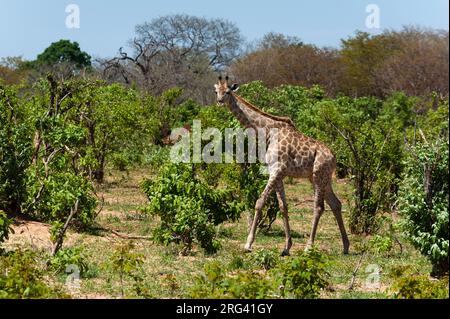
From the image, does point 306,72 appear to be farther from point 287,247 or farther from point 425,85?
point 287,247

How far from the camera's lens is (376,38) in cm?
5075

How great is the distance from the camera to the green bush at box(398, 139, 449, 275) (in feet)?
29.5

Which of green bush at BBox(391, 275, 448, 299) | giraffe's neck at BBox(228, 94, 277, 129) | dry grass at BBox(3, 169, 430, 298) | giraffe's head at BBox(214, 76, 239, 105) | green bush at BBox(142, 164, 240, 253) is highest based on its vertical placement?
giraffe's head at BBox(214, 76, 239, 105)

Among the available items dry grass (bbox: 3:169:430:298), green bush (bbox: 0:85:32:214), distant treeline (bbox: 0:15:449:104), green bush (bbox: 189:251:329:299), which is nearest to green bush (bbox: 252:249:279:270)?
dry grass (bbox: 3:169:430:298)

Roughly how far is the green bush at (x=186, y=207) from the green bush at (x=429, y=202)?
2.68 m

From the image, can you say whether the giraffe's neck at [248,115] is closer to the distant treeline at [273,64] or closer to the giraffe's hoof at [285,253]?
the giraffe's hoof at [285,253]

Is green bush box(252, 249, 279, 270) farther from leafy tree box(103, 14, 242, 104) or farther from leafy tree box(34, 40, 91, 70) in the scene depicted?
leafy tree box(34, 40, 91, 70)

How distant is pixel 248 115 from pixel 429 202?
138 inches

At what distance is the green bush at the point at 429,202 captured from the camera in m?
9.00

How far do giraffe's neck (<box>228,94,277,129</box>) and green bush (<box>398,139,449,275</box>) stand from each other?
286 centimetres

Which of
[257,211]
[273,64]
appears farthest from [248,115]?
[273,64]

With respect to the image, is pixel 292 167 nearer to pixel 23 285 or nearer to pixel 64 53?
pixel 23 285

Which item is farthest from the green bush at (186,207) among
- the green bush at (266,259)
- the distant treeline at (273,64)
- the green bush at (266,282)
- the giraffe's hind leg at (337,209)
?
the distant treeline at (273,64)
